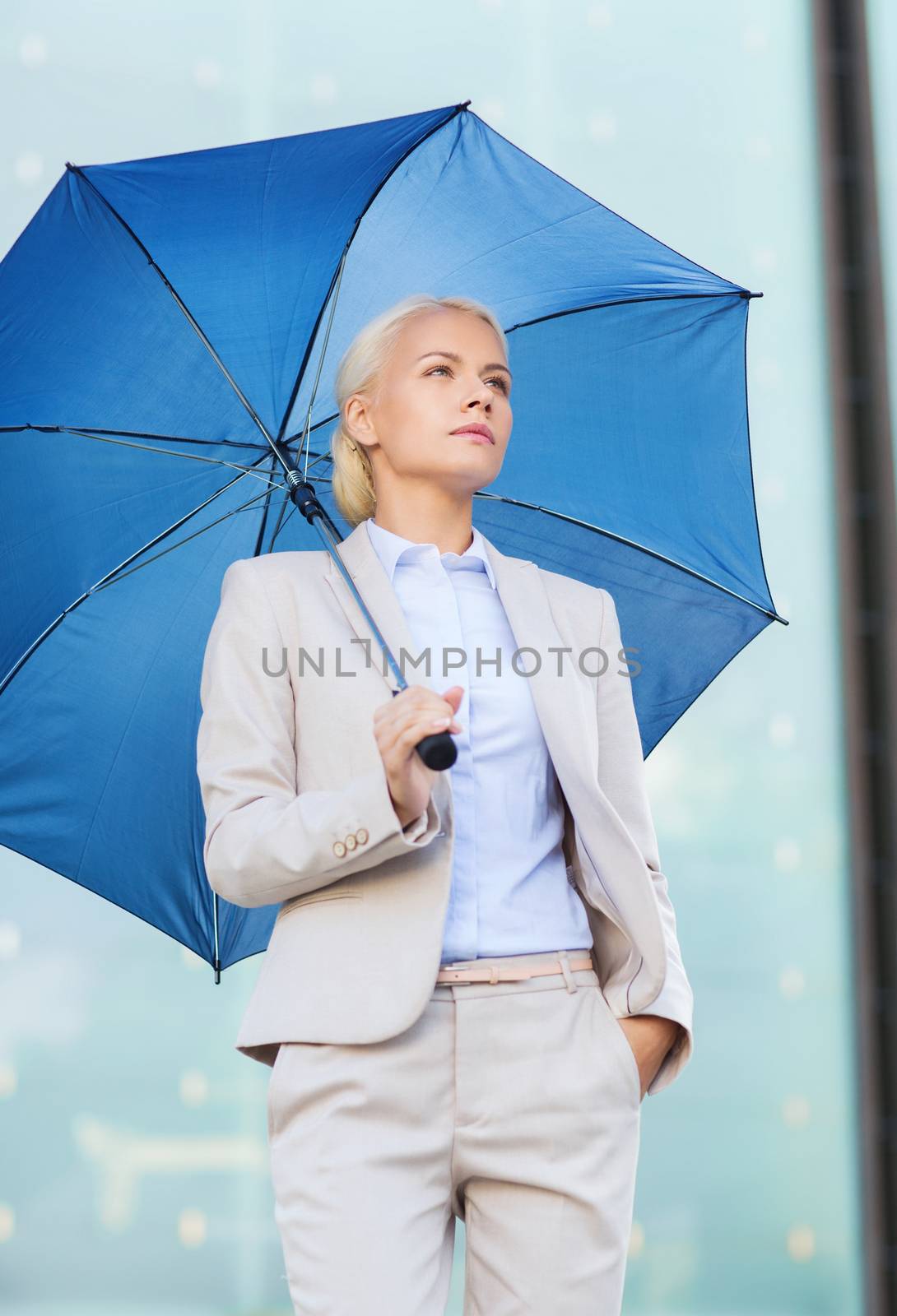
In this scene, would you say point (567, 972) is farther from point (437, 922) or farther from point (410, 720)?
point (410, 720)

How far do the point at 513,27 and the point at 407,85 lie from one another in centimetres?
26

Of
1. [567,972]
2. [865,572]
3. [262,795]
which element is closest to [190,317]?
[262,795]

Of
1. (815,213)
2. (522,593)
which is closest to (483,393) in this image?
(522,593)

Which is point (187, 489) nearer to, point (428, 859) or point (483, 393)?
point (483, 393)

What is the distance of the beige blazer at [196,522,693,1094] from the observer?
3.73 ft

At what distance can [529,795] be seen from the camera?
1.29 metres

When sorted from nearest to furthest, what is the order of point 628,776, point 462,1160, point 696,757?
point 462,1160 < point 628,776 < point 696,757

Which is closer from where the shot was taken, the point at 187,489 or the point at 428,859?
the point at 428,859

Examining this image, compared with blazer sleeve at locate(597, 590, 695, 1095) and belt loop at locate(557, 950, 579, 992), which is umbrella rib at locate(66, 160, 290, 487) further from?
belt loop at locate(557, 950, 579, 992)

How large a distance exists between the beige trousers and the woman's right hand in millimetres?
180

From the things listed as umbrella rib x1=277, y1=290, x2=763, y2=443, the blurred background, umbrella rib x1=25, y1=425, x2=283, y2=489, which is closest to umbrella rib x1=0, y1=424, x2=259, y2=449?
umbrella rib x1=25, y1=425, x2=283, y2=489

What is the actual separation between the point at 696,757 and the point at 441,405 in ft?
4.47

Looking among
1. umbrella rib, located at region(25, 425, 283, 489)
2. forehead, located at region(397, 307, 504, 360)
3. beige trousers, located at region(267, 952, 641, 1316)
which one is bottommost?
beige trousers, located at region(267, 952, 641, 1316)

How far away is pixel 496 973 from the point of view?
1183 mm
